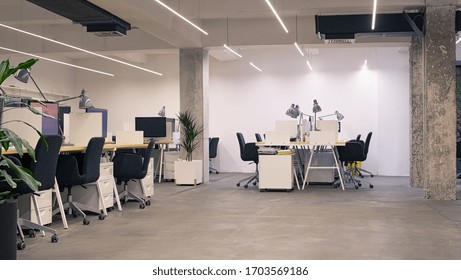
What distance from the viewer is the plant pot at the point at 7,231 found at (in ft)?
12.1

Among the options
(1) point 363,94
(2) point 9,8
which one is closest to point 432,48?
(1) point 363,94

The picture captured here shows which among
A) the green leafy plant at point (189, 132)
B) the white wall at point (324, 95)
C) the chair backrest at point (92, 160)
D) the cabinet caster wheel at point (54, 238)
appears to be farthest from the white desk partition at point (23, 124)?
the white wall at point (324, 95)

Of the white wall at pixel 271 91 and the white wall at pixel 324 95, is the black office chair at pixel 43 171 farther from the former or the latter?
the white wall at pixel 324 95

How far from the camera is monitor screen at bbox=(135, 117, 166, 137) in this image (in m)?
12.1

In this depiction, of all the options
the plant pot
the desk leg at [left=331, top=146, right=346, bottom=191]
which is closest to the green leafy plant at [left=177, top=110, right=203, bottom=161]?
the desk leg at [left=331, top=146, right=346, bottom=191]

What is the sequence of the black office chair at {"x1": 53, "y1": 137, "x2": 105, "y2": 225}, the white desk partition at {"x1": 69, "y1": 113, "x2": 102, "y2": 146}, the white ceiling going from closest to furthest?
the black office chair at {"x1": 53, "y1": 137, "x2": 105, "y2": 225} → the white desk partition at {"x1": 69, "y1": 113, "x2": 102, "y2": 146} → the white ceiling

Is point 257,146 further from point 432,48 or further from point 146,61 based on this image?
point 146,61

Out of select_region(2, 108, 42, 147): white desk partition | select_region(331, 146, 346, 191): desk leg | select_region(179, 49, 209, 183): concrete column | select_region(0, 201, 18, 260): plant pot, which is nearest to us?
select_region(0, 201, 18, 260): plant pot

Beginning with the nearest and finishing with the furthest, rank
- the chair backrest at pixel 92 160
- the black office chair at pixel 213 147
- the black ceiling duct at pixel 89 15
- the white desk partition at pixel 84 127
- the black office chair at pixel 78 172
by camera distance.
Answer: the black office chair at pixel 78 172
the chair backrest at pixel 92 160
the black ceiling duct at pixel 89 15
the white desk partition at pixel 84 127
the black office chair at pixel 213 147

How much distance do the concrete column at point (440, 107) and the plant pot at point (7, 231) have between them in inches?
229

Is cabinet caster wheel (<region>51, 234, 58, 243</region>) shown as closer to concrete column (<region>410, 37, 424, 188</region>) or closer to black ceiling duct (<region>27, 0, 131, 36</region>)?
black ceiling duct (<region>27, 0, 131, 36</region>)

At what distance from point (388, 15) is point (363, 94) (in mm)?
3879

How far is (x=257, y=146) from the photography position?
34.0ft

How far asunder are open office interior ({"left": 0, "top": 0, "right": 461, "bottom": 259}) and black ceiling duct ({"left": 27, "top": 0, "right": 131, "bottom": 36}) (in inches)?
10.2
